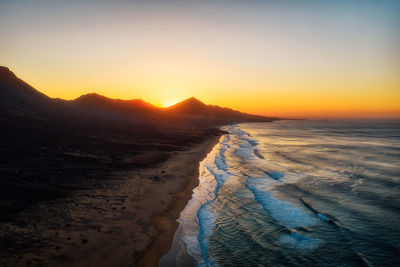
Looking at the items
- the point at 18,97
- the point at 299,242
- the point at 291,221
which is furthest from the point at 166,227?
the point at 18,97

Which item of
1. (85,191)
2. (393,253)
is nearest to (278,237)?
(393,253)

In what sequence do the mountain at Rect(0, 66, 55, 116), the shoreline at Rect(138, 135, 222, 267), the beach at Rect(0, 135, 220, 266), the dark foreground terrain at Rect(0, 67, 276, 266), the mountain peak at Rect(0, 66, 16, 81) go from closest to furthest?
the beach at Rect(0, 135, 220, 266)
the dark foreground terrain at Rect(0, 67, 276, 266)
the shoreline at Rect(138, 135, 222, 267)
the mountain at Rect(0, 66, 55, 116)
the mountain peak at Rect(0, 66, 16, 81)

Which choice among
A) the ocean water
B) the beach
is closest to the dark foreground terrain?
the beach

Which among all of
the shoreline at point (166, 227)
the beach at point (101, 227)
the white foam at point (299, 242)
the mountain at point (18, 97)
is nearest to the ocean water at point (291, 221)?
the white foam at point (299, 242)

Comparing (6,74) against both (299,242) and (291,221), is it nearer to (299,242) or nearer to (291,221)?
(291,221)

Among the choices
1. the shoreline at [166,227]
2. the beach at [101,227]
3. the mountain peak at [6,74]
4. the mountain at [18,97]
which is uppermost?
the mountain peak at [6,74]

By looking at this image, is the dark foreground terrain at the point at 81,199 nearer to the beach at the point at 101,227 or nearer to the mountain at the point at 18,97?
the beach at the point at 101,227

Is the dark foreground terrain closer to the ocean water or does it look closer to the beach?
the beach

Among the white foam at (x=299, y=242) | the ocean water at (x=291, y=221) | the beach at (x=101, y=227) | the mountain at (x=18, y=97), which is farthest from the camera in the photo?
the mountain at (x=18, y=97)

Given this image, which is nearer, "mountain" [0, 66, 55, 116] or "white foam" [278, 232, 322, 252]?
"white foam" [278, 232, 322, 252]

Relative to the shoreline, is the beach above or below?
above
